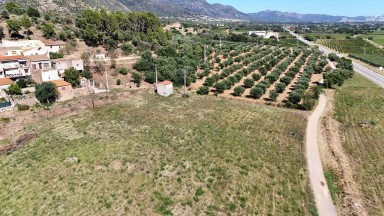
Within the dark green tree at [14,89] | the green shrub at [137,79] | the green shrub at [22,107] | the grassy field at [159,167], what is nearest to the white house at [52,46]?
the green shrub at [137,79]

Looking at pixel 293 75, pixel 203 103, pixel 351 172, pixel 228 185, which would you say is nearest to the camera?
pixel 228 185

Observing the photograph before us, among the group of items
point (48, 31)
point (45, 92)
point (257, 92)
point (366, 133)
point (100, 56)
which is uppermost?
point (48, 31)

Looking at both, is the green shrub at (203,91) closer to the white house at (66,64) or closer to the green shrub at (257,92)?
the green shrub at (257,92)

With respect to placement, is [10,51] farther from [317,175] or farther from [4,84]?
[317,175]

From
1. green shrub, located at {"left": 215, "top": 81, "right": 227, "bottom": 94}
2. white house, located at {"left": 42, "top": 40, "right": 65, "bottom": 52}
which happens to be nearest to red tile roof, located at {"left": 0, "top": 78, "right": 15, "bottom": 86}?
white house, located at {"left": 42, "top": 40, "right": 65, "bottom": 52}

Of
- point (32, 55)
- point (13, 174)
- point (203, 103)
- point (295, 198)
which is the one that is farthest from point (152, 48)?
point (295, 198)

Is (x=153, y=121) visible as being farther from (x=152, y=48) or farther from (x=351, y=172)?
(x=152, y=48)

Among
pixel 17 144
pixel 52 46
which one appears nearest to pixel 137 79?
pixel 52 46
